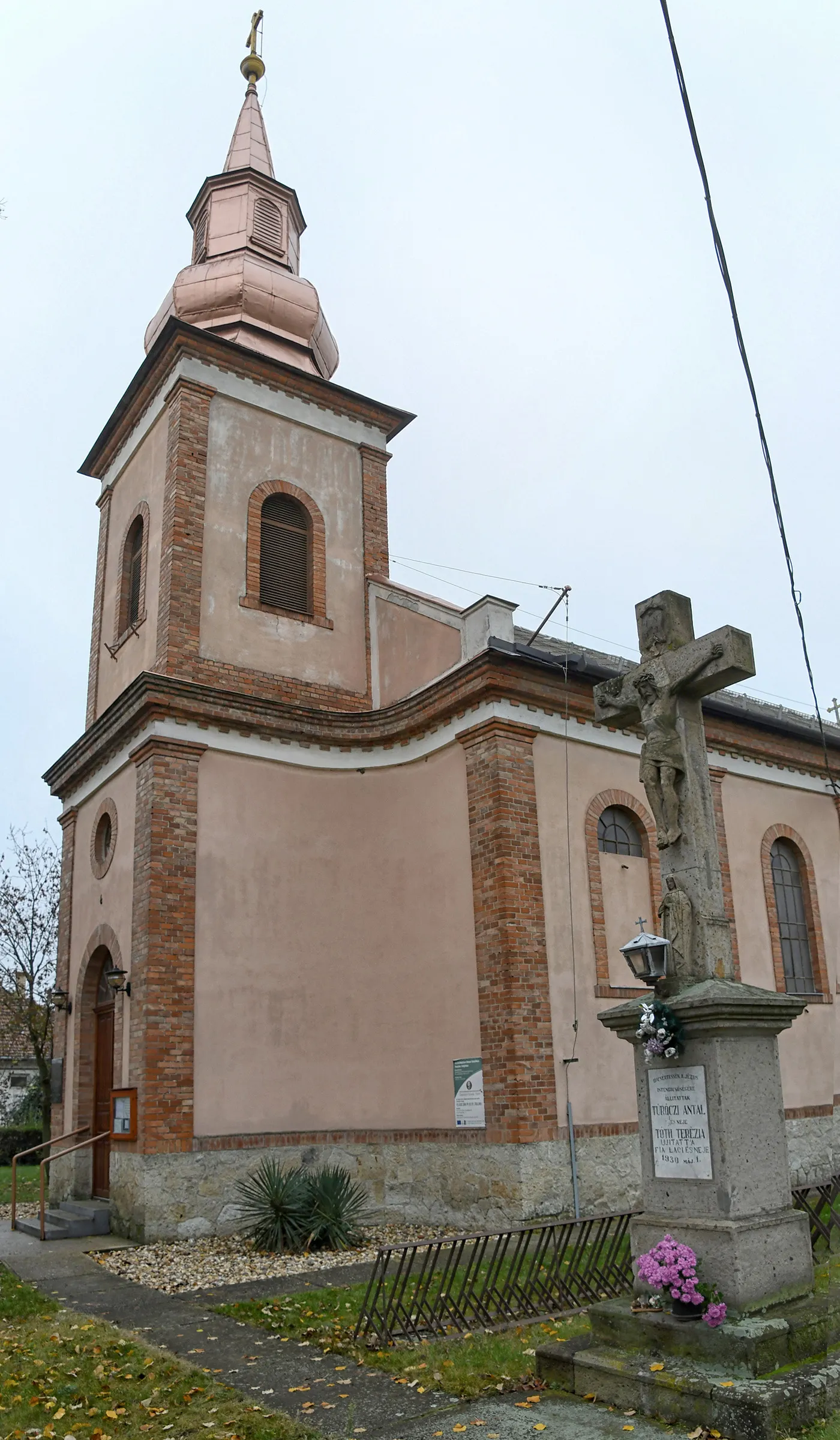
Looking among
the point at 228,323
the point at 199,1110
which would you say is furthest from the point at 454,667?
the point at 228,323

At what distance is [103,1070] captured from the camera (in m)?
14.5

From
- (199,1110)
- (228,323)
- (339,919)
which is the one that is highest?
(228,323)

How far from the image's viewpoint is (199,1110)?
40.5 ft

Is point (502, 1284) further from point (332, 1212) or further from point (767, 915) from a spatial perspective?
point (767, 915)

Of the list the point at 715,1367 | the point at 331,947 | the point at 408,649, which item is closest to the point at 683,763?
the point at 715,1367

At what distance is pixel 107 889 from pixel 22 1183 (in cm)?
833

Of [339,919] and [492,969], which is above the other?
[339,919]

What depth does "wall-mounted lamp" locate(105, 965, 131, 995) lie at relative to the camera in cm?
1285

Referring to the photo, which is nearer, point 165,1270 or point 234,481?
point 165,1270

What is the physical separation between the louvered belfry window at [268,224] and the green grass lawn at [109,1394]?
53.5 feet

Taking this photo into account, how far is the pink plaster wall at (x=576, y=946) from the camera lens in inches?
485

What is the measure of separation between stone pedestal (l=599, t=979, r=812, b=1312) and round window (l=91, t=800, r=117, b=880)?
31.7ft

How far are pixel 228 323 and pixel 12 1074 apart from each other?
95.0ft

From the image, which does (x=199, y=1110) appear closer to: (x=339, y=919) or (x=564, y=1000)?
(x=339, y=919)
